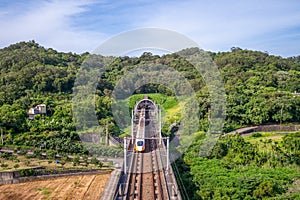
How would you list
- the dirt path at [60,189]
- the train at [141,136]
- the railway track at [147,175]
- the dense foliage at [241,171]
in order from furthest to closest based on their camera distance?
the train at [141,136], the dirt path at [60,189], the dense foliage at [241,171], the railway track at [147,175]

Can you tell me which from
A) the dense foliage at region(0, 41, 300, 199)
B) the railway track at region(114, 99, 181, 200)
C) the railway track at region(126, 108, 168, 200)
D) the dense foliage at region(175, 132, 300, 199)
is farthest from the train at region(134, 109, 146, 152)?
the dense foliage at region(175, 132, 300, 199)

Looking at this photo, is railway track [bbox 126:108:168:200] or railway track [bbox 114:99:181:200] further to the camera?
railway track [bbox 126:108:168:200]

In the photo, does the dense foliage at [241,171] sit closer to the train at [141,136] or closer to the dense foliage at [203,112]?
the dense foliage at [203,112]

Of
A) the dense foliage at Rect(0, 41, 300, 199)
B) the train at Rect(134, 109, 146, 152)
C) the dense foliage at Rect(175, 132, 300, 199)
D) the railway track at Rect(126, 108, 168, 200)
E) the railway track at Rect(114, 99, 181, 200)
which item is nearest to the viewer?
the railway track at Rect(114, 99, 181, 200)

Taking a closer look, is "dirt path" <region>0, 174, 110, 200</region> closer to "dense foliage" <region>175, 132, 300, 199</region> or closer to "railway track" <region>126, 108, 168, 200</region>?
"railway track" <region>126, 108, 168, 200</region>

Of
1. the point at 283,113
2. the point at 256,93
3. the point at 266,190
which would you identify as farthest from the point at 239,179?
the point at 256,93

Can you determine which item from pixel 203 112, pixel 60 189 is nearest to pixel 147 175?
pixel 60 189

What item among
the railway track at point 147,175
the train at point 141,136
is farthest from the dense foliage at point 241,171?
the train at point 141,136
